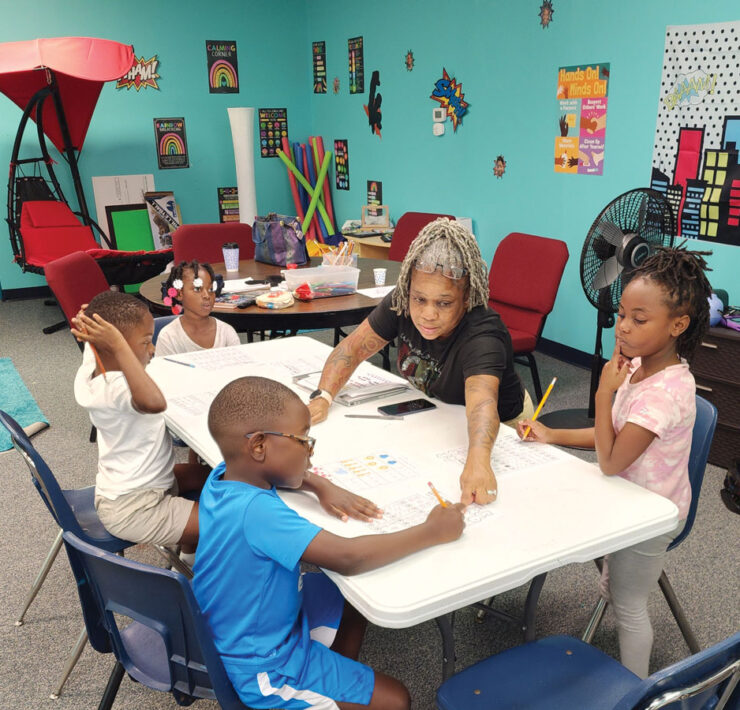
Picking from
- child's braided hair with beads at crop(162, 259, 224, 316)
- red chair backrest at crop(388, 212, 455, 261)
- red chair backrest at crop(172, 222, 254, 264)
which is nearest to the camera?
child's braided hair with beads at crop(162, 259, 224, 316)

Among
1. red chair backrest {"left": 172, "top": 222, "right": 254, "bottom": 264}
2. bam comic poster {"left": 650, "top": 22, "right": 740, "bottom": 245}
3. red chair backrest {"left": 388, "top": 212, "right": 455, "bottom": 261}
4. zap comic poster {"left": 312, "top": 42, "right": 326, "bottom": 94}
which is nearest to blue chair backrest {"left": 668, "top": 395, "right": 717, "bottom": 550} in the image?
bam comic poster {"left": 650, "top": 22, "right": 740, "bottom": 245}

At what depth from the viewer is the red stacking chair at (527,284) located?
11.0 ft

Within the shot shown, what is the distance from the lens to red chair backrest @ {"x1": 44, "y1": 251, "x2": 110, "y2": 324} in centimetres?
301

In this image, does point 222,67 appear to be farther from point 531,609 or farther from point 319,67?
point 531,609

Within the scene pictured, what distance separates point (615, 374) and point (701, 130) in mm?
2430

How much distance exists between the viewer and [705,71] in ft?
11.0

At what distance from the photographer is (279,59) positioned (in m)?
6.58

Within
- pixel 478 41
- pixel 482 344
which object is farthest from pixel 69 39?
pixel 482 344

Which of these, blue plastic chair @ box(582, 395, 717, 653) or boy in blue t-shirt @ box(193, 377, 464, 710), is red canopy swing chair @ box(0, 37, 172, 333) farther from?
blue plastic chair @ box(582, 395, 717, 653)

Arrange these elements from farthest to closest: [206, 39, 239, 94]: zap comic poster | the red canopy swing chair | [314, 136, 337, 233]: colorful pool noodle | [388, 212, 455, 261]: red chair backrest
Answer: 1. [314, 136, 337, 233]: colorful pool noodle
2. [206, 39, 239, 94]: zap comic poster
3. the red canopy swing chair
4. [388, 212, 455, 261]: red chair backrest

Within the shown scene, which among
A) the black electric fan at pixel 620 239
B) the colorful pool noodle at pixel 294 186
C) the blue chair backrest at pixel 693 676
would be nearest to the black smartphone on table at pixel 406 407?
the blue chair backrest at pixel 693 676

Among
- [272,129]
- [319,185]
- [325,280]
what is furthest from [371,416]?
[272,129]

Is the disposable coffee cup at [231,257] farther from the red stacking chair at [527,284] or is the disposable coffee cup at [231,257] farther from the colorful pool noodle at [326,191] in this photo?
the colorful pool noodle at [326,191]

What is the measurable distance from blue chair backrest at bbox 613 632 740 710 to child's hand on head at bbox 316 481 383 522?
53 centimetres
